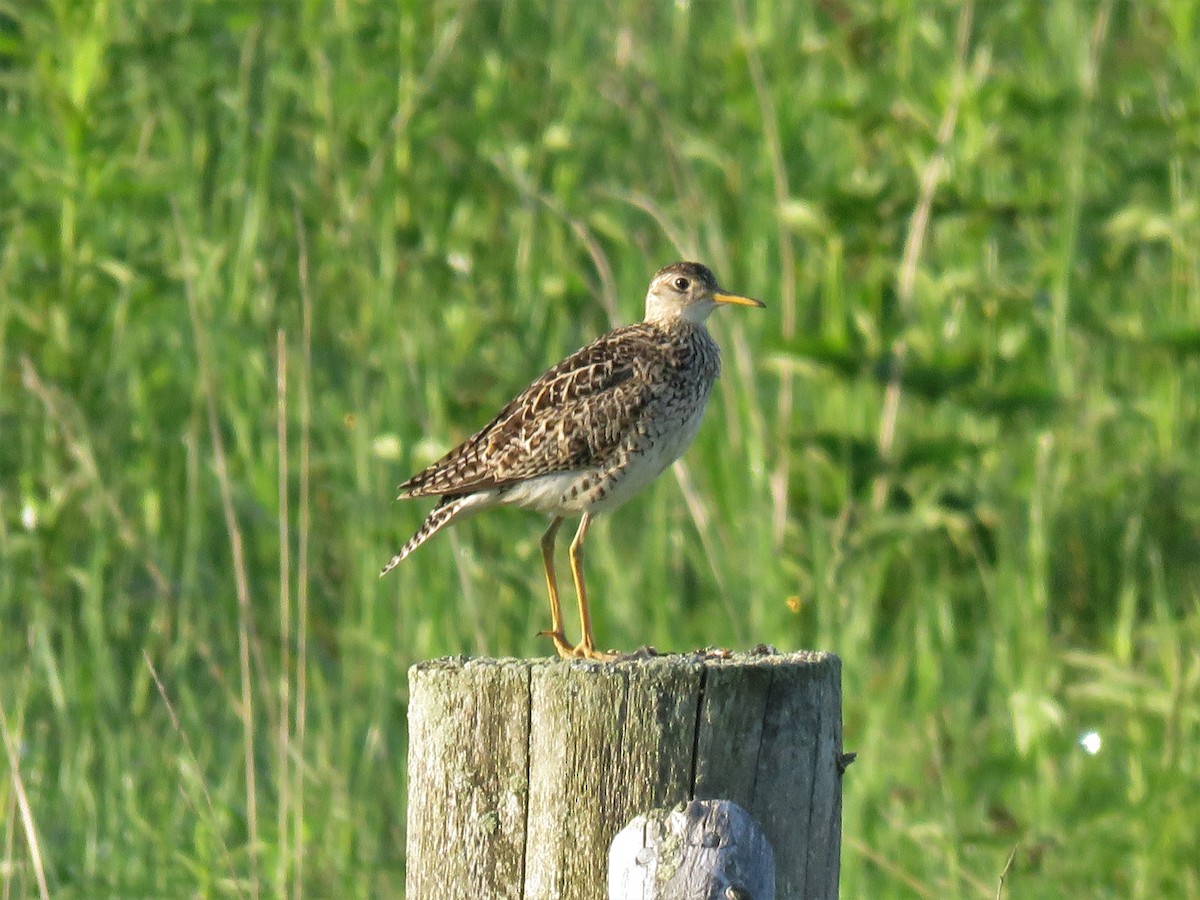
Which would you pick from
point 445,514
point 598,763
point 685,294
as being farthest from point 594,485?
point 598,763

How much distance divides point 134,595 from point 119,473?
0.62m

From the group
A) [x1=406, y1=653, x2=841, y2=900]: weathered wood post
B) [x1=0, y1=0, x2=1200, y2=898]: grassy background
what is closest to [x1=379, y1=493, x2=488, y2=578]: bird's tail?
[x1=0, y1=0, x2=1200, y2=898]: grassy background

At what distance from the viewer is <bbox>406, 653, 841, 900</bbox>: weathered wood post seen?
301cm

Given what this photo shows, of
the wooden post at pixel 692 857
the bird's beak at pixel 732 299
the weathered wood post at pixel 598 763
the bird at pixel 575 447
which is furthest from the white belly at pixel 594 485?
the wooden post at pixel 692 857

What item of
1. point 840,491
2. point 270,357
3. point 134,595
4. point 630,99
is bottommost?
point 134,595

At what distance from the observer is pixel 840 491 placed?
6.92 metres

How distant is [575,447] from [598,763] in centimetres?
226

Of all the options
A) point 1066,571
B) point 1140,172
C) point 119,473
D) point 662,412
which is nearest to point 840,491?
point 1066,571

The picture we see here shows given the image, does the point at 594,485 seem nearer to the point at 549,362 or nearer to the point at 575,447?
the point at 575,447

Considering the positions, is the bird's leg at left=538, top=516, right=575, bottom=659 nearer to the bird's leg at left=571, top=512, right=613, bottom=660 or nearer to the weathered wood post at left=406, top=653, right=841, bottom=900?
the bird's leg at left=571, top=512, right=613, bottom=660

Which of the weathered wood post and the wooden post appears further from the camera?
the weathered wood post

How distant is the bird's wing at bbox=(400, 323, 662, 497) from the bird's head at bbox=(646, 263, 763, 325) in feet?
2.36

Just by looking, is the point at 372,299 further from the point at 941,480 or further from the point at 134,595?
the point at 941,480

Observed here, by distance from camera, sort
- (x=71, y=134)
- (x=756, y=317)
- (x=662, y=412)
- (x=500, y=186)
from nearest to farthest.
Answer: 1. (x=662, y=412)
2. (x=71, y=134)
3. (x=756, y=317)
4. (x=500, y=186)
